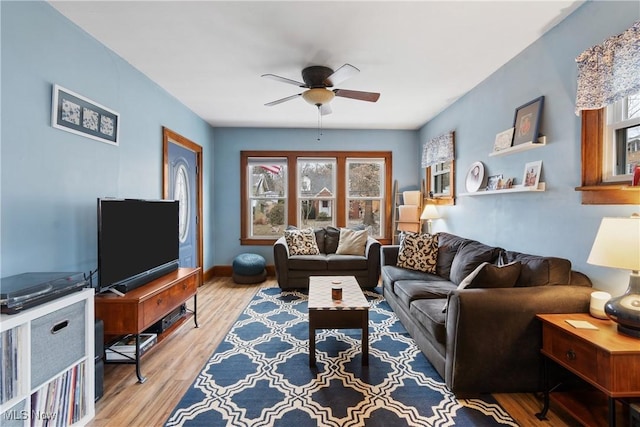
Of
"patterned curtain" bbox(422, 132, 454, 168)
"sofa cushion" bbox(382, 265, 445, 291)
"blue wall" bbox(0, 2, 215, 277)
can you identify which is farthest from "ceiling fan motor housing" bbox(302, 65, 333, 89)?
"sofa cushion" bbox(382, 265, 445, 291)

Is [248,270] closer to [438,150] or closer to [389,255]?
[389,255]

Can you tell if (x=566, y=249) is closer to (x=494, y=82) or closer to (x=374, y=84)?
(x=494, y=82)

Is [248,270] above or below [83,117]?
below

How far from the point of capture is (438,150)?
4449mm

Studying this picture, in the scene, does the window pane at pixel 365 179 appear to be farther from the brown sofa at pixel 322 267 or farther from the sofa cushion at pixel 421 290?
the sofa cushion at pixel 421 290

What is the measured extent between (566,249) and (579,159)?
0.67 metres

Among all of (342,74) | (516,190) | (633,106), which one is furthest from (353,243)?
(633,106)

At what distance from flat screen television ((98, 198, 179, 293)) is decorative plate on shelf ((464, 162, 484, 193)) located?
3.35 meters

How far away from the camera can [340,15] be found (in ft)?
7.02

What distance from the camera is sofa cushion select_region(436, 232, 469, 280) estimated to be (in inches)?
133

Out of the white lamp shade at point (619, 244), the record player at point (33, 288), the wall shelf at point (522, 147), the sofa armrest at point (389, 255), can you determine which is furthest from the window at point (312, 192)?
the white lamp shade at point (619, 244)

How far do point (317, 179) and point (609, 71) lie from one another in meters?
4.16

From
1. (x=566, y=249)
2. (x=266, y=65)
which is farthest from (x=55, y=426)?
(x=566, y=249)

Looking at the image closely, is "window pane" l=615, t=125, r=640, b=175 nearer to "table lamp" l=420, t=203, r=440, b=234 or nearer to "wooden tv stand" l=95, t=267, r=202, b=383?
"table lamp" l=420, t=203, r=440, b=234
